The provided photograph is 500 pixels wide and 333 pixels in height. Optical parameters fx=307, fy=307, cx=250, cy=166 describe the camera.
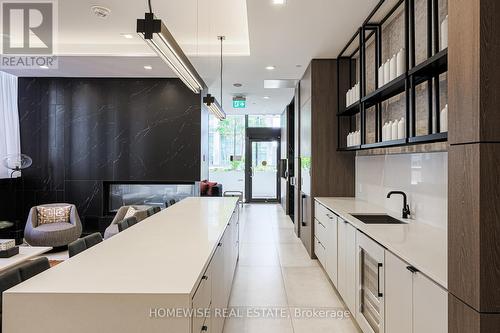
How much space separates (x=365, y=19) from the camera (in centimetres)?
335

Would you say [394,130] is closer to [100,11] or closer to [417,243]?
[417,243]

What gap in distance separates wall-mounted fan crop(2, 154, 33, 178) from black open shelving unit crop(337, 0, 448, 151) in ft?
19.3

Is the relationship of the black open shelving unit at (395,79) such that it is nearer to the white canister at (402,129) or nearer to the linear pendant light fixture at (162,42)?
the white canister at (402,129)

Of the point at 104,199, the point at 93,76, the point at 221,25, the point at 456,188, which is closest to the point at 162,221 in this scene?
the point at 456,188

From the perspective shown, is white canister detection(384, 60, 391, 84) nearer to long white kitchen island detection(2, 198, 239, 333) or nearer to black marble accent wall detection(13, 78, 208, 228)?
long white kitchen island detection(2, 198, 239, 333)

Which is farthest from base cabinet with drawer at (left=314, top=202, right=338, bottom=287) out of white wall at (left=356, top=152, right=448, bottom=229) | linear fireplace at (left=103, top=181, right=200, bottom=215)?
linear fireplace at (left=103, top=181, right=200, bottom=215)

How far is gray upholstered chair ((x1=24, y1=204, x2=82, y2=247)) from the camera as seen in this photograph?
16.4 ft

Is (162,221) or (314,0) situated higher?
(314,0)

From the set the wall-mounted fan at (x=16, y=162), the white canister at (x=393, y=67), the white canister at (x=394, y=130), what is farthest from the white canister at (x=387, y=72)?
the wall-mounted fan at (x=16, y=162)

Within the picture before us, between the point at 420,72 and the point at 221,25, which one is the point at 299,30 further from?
the point at 420,72

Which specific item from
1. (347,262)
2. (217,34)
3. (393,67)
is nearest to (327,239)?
(347,262)

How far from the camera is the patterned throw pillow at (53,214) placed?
5.39m
